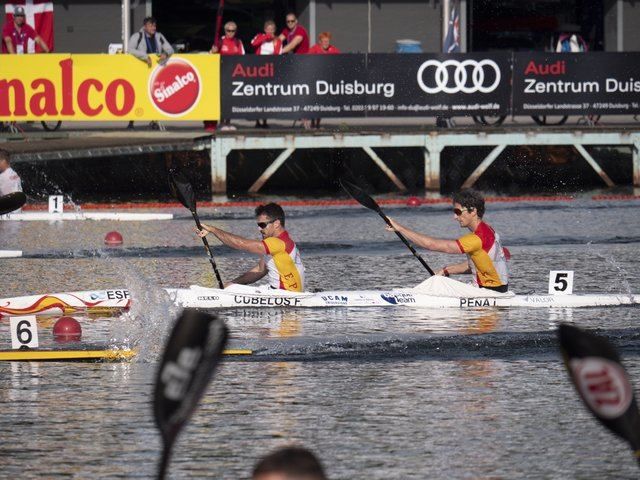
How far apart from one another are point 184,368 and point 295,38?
21377 millimetres

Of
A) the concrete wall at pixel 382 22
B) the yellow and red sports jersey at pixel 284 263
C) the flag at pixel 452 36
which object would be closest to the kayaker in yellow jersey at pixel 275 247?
the yellow and red sports jersey at pixel 284 263

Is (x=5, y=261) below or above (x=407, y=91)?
below

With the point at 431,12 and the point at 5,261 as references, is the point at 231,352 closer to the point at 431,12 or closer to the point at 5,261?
the point at 5,261

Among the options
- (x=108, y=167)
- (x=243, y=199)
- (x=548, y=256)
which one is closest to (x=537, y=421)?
(x=548, y=256)

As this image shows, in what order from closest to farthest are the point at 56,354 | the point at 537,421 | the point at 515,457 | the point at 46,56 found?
the point at 515,457 < the point at 537,421 < the point at 56,354 < the point at 46,56

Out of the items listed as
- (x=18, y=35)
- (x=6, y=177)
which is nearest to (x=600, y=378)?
(x=6, y=177)

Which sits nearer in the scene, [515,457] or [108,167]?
[515,457]

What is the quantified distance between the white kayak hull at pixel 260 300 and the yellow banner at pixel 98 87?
37.8 ft

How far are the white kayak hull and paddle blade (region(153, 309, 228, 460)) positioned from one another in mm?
8145

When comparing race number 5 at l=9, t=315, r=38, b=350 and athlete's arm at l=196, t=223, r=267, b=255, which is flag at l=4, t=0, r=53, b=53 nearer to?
athlete's arm at l=196, t=223, r=267, b=255

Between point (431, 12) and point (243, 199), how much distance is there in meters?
10.7

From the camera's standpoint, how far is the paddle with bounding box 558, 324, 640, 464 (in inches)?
192

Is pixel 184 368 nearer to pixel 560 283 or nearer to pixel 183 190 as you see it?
pixel 560 283

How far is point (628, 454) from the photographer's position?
839cm
